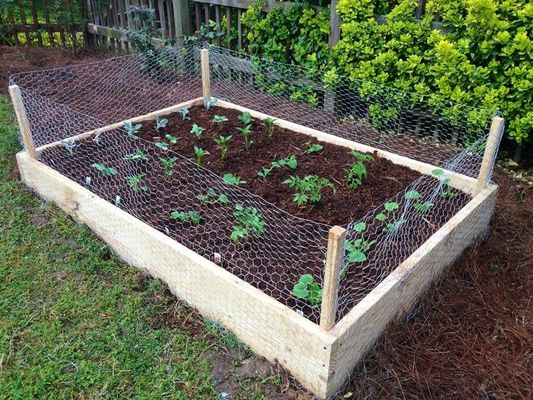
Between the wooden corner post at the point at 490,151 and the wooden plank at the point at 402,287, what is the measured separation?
6 centimetres

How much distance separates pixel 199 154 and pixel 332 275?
1.75 meters

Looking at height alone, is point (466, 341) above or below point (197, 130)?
below

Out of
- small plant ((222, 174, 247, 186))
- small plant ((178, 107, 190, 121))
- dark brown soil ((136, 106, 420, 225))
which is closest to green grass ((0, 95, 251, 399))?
small plant ((222, 174, 247, 186))

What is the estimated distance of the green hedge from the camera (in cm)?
357

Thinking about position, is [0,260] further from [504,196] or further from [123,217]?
[504,196]

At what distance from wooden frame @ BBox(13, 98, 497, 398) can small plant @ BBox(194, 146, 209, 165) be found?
2.36 feet

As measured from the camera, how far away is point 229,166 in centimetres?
337

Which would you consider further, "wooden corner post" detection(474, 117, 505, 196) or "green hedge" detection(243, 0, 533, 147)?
"green hedge" detection(243, 0, 533, 147)

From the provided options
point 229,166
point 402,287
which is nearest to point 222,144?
point 229,166

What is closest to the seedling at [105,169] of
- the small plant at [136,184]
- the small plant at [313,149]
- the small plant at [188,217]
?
the small plant at [136,184]

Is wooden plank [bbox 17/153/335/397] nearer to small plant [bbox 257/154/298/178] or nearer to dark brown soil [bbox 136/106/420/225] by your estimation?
dark brown soil [bbox 136/106/420/225]

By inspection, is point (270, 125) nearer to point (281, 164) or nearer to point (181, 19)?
point (281, 164)

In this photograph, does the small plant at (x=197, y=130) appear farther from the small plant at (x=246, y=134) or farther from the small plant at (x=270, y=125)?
the small plant at (x=270, y=125)

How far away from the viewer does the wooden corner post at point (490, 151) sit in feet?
8.95
